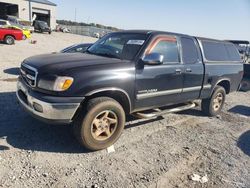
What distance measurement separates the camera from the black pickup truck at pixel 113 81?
377cm

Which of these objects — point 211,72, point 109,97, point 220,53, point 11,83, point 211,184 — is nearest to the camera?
point 211,184

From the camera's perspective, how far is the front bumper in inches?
145

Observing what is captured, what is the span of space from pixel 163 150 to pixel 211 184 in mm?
1058

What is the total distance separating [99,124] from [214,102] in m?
3.73

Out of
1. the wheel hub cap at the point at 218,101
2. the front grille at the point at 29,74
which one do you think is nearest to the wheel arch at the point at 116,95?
the front grille at the point at 29,74

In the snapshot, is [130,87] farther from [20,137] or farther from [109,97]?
[20,137]

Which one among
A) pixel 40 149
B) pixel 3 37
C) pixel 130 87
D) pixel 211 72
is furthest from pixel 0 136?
pixel 3 37

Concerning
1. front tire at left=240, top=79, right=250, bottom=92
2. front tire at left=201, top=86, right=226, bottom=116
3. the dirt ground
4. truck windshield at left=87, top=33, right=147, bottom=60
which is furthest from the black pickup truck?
front tire at left=240, top=79, right=250, bottom=92

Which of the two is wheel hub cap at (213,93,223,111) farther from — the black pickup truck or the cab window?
the cab window

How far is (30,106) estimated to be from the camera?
394 cm

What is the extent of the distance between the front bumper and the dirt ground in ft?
1.94

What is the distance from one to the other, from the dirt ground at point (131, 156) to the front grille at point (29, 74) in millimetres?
971

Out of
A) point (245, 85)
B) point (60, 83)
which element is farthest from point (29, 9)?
point (60, 83)

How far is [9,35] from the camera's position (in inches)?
773
